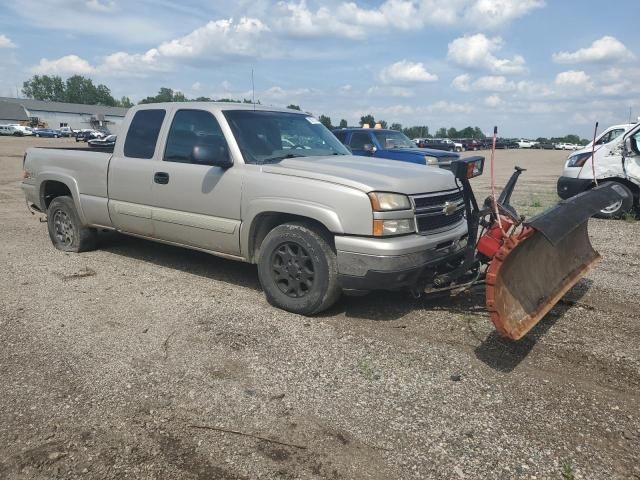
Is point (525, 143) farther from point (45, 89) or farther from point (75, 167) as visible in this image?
point (45, 89)

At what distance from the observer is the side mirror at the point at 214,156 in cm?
480

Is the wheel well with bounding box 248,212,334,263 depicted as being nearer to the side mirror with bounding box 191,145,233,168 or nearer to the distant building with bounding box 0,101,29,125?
the side mirror with bounding box 191,145,233,168

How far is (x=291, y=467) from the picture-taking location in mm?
2639

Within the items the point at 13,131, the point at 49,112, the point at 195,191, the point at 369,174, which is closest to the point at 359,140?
the point at 195,191

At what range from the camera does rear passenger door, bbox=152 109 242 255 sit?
4.97 m

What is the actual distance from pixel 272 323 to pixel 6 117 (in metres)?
101

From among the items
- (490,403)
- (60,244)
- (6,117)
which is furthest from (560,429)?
(6,117)

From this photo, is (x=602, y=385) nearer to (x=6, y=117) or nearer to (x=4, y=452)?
(x=4, y=452)

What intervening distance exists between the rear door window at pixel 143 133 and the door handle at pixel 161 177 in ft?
0.98

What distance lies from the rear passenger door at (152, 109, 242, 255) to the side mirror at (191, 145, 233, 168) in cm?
2

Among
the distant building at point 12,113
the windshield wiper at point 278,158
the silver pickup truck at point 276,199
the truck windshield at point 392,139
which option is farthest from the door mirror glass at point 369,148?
the distant building at point 12,113

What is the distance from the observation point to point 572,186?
10.1 metres

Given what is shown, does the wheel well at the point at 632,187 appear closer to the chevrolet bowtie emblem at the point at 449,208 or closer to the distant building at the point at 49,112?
the chevrolet bowtie emblem at the point at 449,208

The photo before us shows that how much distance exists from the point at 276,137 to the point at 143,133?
5.43 feet
